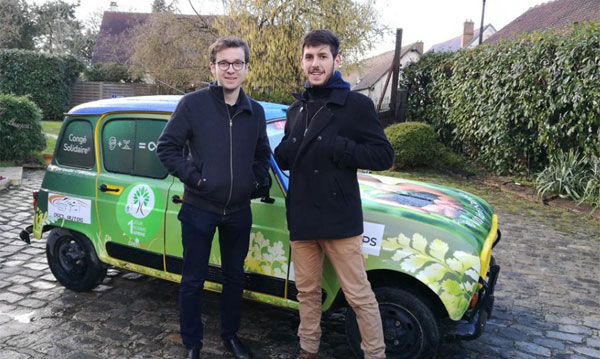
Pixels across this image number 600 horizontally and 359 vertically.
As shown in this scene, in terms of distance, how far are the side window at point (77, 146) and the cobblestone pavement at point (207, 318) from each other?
1133 millimetres

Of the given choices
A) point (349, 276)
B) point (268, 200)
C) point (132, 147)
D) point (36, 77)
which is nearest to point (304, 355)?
point (349, 276)

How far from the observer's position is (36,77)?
2141 centimetres

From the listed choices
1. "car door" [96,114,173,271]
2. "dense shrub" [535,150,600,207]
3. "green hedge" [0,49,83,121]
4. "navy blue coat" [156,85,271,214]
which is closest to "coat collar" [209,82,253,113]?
"navy blue coat" [156,85,271,214]

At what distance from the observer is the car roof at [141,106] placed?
12.2 ft

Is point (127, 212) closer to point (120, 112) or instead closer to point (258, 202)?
point (120, 112)

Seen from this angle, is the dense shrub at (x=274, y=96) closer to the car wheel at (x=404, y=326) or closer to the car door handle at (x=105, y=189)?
the car door handle at (x=105, y=189)

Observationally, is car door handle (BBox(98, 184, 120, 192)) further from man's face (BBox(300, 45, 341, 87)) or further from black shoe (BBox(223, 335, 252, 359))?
man's face (BBox(300, 45, 341, 87))

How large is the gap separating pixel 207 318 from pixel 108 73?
949 inches

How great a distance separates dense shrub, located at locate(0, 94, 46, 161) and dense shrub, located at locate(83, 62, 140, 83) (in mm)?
15635

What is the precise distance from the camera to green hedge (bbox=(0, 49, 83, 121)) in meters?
21.1

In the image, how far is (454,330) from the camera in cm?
303

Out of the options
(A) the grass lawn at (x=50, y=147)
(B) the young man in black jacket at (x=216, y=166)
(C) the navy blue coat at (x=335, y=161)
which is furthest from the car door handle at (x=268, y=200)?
(A) the grass lawn at (x=50, y=147)

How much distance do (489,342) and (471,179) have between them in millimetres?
7460

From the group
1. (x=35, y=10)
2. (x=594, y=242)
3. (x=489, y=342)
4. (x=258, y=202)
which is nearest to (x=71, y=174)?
(x=258, y=202)
